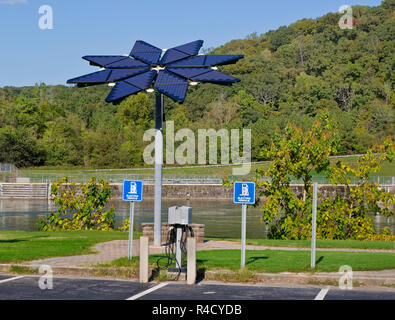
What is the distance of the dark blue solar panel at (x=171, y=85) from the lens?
19375mm

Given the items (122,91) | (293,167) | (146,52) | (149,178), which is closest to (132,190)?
(122,91)

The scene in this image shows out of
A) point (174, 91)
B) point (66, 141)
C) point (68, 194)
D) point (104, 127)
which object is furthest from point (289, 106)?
point (174, 91)

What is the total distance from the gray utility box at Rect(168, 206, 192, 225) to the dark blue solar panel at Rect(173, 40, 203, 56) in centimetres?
757

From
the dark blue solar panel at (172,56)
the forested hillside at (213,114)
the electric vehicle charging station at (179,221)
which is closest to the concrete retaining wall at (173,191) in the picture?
the forested hillside at (213,114)

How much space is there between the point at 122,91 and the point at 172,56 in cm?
277

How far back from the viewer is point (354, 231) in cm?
3150

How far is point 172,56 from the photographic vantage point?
2203 cm

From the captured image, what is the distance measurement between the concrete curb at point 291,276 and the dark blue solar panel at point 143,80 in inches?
244

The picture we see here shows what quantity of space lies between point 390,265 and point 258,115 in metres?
130

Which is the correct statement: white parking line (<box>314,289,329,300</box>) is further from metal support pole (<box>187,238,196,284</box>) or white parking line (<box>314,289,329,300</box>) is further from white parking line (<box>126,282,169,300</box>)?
white parking line (<box>126,282,169,300</box>)

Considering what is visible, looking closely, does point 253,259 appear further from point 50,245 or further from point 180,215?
point 50,245

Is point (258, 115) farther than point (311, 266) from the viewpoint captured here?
Yes

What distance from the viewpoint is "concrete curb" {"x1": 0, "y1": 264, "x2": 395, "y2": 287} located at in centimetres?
1549

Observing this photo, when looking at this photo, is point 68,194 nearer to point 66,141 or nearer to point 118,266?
point 118,266
